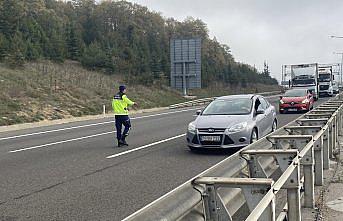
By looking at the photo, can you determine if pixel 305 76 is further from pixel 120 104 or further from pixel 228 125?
pixel 228 125

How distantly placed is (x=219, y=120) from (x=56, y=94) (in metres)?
27.5

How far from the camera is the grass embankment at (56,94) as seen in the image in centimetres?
2897

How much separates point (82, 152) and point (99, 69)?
48.1 m

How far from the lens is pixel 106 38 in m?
77.2

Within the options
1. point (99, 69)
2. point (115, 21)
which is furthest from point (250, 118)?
point (115, 21)

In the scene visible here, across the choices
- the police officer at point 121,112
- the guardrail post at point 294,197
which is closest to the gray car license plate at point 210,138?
the police officer at point 121,112

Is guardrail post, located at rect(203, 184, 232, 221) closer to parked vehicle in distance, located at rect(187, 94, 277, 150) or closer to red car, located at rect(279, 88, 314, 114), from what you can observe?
parked vehicle in distance, located at rect(187, 94, 277, 150)

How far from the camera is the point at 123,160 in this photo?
10219 millimetres

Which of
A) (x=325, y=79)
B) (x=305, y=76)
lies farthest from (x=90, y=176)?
(x=325, y=79)

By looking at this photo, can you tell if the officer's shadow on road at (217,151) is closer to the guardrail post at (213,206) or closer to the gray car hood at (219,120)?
the gray car hood at (219,120)

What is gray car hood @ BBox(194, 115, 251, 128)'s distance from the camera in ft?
35.2

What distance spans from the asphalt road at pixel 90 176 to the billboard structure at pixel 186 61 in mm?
36583

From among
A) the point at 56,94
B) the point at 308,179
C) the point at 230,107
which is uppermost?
the point at 56,94

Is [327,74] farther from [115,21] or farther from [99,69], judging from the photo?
[115,21]
